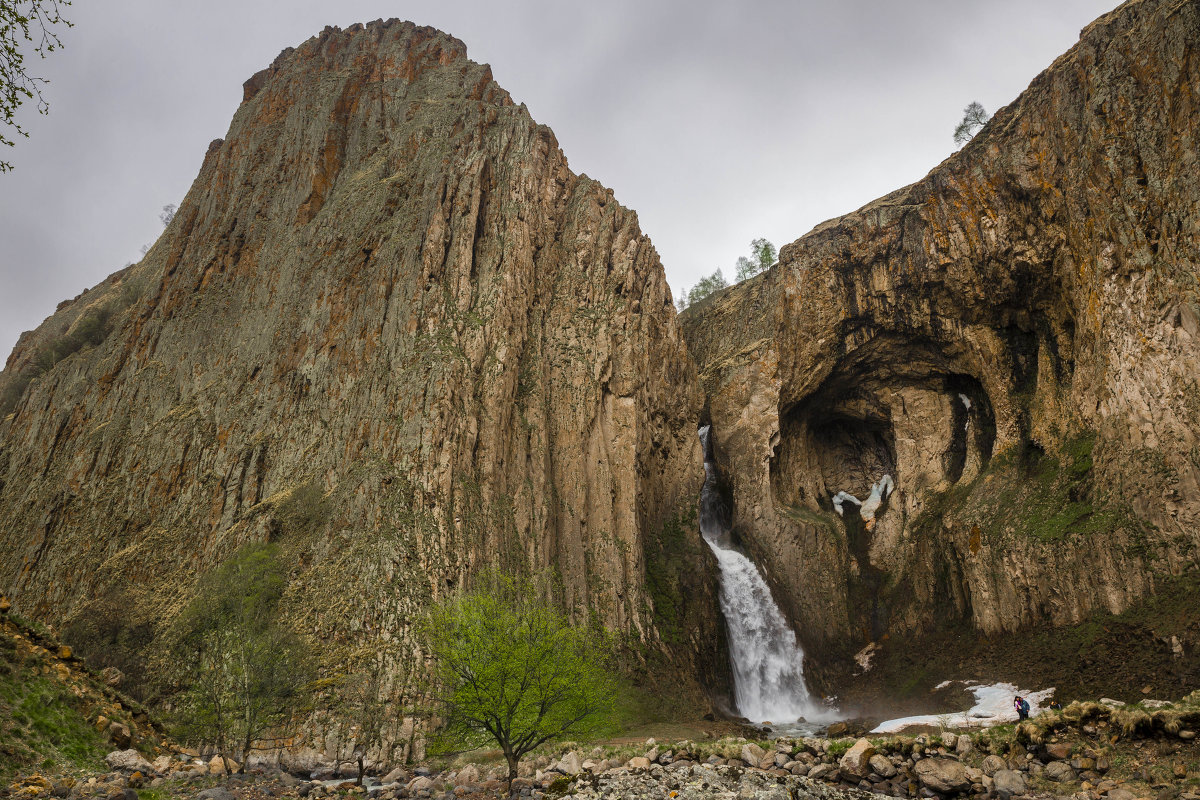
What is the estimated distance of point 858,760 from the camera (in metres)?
15.9

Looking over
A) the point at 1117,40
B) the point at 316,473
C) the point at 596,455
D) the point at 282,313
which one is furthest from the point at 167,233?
the point at 1117,40

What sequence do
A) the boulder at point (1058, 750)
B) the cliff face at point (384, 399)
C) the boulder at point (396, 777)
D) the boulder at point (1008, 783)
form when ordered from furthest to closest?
the cliff face at point (384, 399) < the boulder at point (396, 777) < the boulder at point (1058, 750) < the boulder at point (1008, 783)

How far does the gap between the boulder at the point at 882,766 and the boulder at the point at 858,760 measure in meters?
0.12

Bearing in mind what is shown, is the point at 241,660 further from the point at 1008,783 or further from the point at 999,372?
the point at 999,372

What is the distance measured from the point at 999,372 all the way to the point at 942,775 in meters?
39.3

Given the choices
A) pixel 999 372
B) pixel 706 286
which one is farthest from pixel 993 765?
pixel 706 286

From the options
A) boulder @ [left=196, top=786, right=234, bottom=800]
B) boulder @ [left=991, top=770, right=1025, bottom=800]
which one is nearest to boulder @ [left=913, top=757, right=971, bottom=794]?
boulder @ [left=991, top=770, right=1025, bottom=800]

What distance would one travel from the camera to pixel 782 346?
55.4 meters

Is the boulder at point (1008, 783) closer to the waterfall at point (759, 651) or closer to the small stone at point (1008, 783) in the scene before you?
the small stone at point (1008, 783)

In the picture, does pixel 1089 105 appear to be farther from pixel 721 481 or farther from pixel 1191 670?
pixel 721 481

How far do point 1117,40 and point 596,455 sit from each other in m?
38.1

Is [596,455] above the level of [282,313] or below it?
below

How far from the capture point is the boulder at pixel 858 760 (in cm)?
1578

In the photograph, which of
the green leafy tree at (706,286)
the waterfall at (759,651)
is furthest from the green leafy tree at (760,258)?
the waterfall at (759,651)
